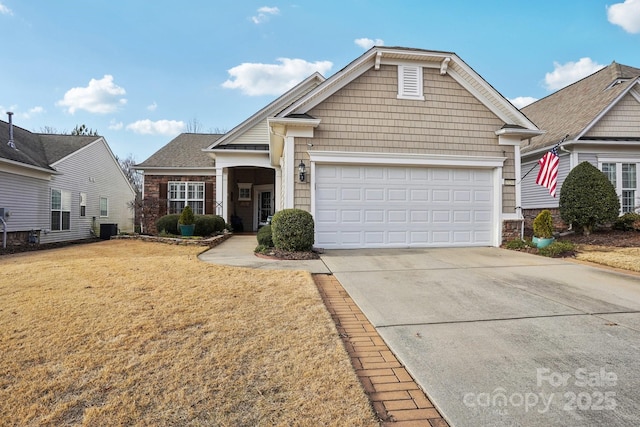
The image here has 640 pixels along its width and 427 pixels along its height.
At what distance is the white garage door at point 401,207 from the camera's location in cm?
876

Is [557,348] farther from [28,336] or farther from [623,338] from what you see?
[28,336]


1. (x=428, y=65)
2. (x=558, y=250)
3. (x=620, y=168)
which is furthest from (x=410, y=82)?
(x=620, y=168)

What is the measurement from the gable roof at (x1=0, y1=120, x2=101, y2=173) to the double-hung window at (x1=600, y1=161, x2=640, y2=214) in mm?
20473

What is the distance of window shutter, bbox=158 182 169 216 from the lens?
15562mm

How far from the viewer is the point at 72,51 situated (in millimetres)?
12789

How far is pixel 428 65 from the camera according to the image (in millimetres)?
9133

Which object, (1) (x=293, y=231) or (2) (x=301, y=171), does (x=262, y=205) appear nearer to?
(2) (x=301, y=171)

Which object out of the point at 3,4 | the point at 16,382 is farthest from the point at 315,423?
the point at 3,4

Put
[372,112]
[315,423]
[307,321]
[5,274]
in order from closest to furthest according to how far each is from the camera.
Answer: [315,423] → [307,321] → [5,274] → [372,112]

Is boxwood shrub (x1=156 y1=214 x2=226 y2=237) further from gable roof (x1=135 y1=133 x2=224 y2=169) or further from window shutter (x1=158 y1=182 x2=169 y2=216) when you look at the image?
gable roof (x1=135 y1=133 x2=224 y2=169)

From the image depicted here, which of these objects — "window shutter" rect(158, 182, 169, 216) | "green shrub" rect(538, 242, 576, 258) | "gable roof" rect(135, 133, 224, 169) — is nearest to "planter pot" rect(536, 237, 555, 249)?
"green shrub" rect(538, 242, 576, 258)

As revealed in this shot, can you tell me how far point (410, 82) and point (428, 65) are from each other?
70 cm

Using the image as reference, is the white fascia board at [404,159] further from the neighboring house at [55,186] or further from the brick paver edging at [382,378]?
the neighboring house at [55,186]

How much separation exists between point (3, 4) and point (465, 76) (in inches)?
524
